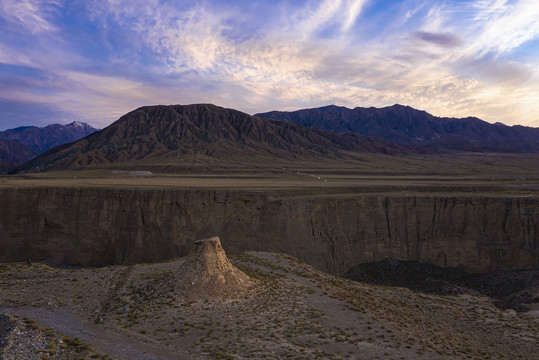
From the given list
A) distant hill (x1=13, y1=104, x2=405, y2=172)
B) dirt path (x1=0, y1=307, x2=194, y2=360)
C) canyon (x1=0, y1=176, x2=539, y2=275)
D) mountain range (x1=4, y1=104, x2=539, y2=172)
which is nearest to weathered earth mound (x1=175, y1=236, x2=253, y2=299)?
dirt path (x1=0, y1=307, x2=194, y2=360)

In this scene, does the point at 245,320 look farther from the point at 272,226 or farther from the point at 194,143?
the point at 194,143

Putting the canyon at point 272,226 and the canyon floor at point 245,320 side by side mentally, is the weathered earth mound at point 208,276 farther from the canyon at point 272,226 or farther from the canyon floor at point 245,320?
the canyon at point 272,226

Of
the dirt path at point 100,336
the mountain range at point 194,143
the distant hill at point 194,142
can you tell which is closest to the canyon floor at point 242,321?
the dirt path at point 100,336

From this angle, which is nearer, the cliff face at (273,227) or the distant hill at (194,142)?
the cliff face at (273,227)

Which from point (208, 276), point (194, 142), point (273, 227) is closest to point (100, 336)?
point (208, 276)

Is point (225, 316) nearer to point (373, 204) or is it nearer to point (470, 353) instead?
point (470, 353)
